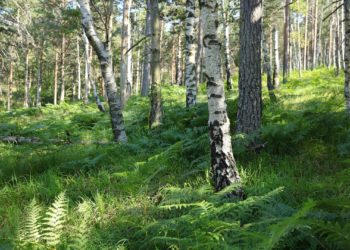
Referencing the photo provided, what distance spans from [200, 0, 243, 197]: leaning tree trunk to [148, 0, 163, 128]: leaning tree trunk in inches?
187

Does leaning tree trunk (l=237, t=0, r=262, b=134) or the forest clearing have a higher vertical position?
leaning tree trunk (l=237, t=0, r=262, b=134)

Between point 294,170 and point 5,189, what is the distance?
14.5 ft

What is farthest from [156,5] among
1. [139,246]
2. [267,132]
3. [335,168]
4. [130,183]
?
[139,246]

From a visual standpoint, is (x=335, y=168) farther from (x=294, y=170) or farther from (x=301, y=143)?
(x=301, y=143)

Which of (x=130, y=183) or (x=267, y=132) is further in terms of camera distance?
(x=267, y=132)

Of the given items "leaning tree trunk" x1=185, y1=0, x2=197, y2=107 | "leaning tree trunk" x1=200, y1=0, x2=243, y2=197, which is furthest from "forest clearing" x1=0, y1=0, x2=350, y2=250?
"leaning tree trunk" x1=185, y1=0, x2=197, y2=107

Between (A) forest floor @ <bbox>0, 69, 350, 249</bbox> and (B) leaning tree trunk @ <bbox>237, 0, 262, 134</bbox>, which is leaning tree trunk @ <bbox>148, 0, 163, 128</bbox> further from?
(B) leaning tree trunk @ <bbox>237, 0, 262, 134</bbox>

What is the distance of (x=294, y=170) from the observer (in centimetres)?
513

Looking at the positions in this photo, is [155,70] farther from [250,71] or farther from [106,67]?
[250,71]

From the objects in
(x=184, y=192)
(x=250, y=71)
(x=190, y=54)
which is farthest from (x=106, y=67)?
(x=184, y=192)

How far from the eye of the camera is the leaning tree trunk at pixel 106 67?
7.78m

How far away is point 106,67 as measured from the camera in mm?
8023

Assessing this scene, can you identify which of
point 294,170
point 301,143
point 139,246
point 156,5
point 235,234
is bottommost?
point 139,246

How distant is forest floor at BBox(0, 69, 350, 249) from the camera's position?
3.08 meters
